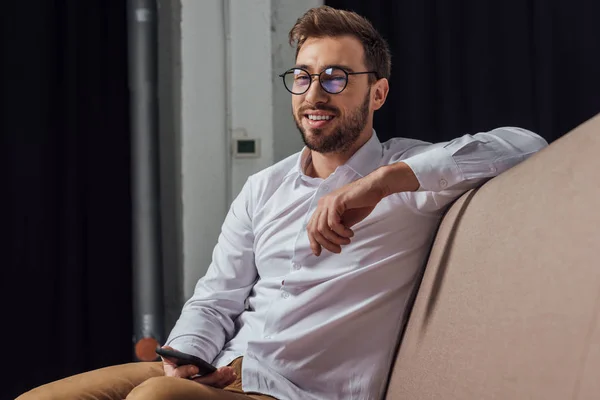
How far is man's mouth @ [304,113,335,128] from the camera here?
152cm

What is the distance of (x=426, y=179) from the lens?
1.26 metres

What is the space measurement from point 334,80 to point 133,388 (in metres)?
0.84

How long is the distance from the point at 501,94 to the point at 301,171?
2.65 feet

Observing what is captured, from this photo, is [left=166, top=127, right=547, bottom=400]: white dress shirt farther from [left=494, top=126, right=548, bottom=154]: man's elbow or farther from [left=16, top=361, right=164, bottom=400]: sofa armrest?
[left=16, top=361, right=164, bottom=400]: sofa armrest

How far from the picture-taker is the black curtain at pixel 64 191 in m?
2.28

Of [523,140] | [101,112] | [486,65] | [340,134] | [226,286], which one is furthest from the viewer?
[101,112]

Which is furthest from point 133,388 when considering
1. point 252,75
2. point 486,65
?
point 486,65

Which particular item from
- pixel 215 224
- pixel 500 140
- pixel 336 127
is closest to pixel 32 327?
pixel 215 224

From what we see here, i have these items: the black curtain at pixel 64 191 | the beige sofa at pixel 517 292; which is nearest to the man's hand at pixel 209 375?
the beige sofa at pixel 517 292

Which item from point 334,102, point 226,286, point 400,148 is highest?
point 334,102

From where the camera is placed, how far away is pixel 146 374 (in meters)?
1.54

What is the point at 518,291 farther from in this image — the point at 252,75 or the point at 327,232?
the point at 252,75

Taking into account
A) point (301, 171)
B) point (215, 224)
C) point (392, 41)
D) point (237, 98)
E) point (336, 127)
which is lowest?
point (215, 224)

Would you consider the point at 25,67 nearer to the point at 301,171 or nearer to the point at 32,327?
the point at 32,327
